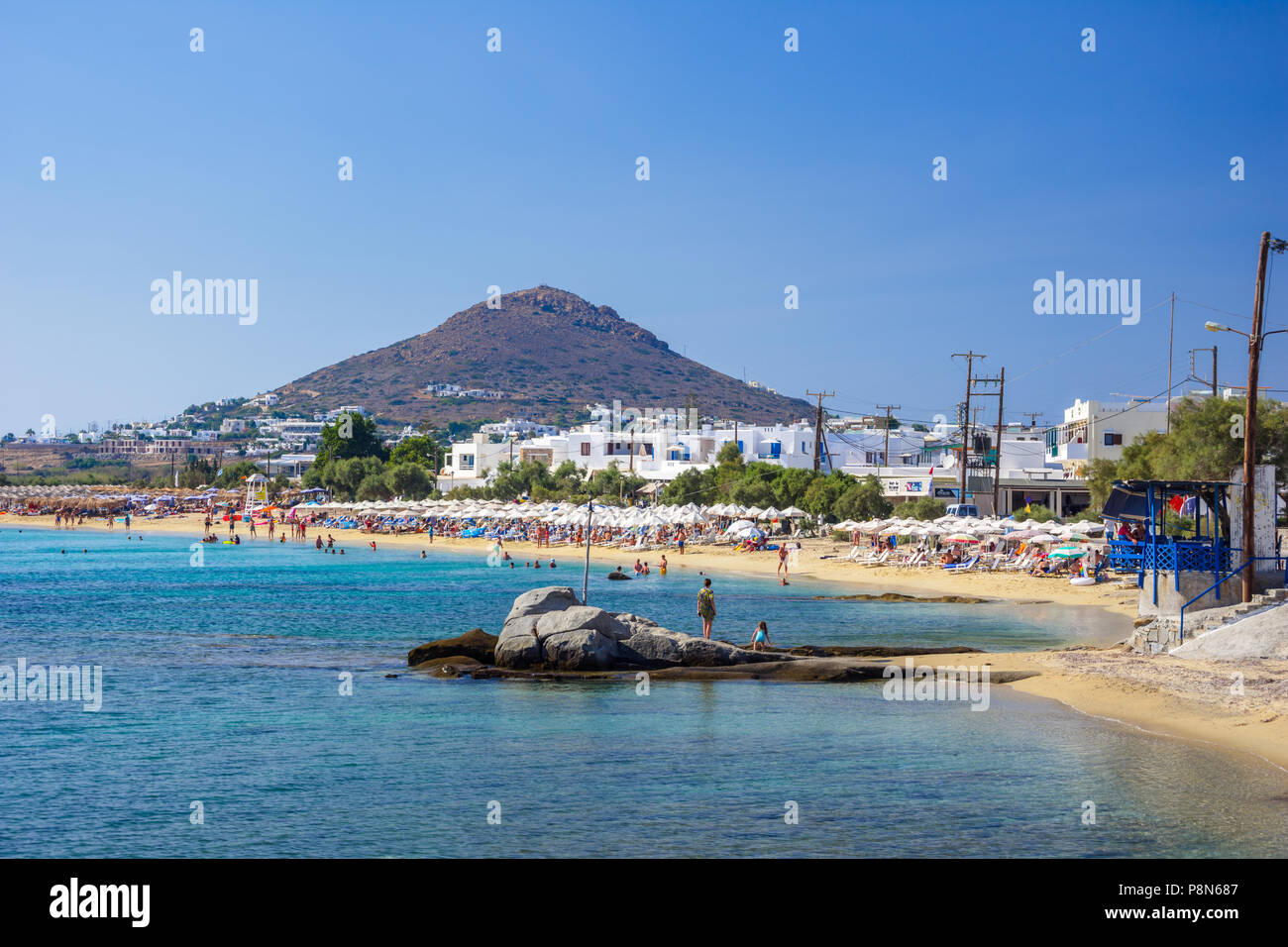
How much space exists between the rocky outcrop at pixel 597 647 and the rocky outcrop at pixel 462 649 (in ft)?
1.70

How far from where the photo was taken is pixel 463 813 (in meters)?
13.8

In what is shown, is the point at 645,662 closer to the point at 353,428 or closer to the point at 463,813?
the point at 463,813

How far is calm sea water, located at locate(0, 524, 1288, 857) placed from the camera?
41.4ft

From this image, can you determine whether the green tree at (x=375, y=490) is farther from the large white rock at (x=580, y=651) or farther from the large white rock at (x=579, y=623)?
the large white rock at (x=580, y=651)

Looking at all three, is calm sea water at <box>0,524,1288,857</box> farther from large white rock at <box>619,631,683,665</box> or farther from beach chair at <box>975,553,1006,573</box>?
beach chair at <box>975,553,1006,573</box>

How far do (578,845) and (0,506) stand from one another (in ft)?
535

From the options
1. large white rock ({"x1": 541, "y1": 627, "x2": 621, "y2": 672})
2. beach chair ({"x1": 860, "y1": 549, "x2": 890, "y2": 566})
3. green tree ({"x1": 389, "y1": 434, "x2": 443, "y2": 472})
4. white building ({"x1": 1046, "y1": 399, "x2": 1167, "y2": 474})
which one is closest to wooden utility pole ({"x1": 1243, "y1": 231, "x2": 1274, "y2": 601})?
large white rock ({"x1": 541, "y1": 627, "x2": 621, "y2": 672})

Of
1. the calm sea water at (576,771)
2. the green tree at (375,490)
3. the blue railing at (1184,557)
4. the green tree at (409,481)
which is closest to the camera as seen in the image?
the calm sea water at (576,771)

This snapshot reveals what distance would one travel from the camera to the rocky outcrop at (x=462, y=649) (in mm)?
25000

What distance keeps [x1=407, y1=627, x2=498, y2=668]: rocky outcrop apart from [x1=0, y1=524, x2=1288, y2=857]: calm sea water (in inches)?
21.7

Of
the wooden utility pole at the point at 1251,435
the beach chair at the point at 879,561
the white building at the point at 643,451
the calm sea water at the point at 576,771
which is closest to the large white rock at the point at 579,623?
the calm sea water at the point at 576,771

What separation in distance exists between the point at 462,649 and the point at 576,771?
10.1 meters

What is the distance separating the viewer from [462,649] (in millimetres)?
25250
